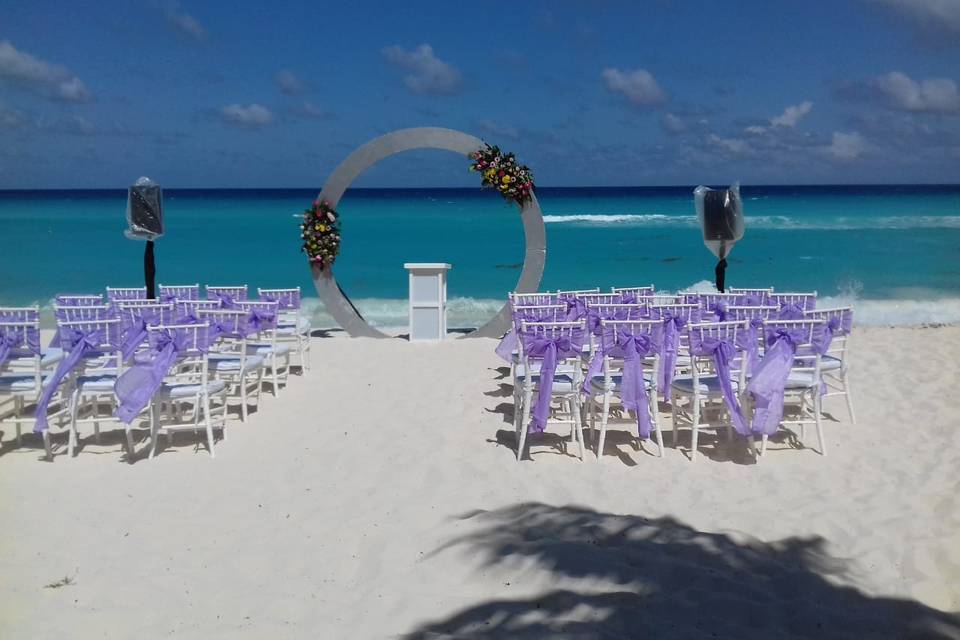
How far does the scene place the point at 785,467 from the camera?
5.24 m

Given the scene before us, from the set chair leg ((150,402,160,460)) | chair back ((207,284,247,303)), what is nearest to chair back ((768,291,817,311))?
chair leg ((150,402,160,460))

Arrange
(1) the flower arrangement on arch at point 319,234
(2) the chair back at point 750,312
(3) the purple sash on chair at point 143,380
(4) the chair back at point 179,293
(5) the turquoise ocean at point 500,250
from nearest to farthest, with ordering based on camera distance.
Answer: (3) the purple sash on chair at point 143,380, (2) the chair back at point 750,312, (4) the chair back at point 179,293, (1) the flower arrangement on arch at point 319,234, (5) the turquoise ocean at point 500,250

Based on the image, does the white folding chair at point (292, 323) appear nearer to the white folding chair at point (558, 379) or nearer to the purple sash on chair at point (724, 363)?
the white folding chair at point (558, 379)

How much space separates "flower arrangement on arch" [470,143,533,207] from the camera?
32.2 feet

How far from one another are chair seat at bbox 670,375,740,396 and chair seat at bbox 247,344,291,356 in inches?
135

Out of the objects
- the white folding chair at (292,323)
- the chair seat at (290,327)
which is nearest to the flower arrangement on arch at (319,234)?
the white folding chair at (292,323)

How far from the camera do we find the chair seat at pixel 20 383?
5574mm

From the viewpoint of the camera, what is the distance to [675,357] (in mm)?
5965

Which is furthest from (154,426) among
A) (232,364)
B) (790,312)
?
(790,312)

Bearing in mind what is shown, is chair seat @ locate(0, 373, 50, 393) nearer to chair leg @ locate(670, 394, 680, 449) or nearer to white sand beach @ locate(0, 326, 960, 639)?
white sand beach @ locate(0, 326, 960, 639)

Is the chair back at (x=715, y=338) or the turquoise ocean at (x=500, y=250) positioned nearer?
the chair back at (x=715, y=338)

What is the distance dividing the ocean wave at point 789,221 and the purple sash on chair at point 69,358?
30.1 metres

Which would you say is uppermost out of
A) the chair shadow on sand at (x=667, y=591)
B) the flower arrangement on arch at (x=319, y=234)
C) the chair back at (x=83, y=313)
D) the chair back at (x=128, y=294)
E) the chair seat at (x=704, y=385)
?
the flower arrangement on arch at (x=319, y=234)

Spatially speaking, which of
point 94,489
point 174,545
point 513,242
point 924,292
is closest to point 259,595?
point 174,545
